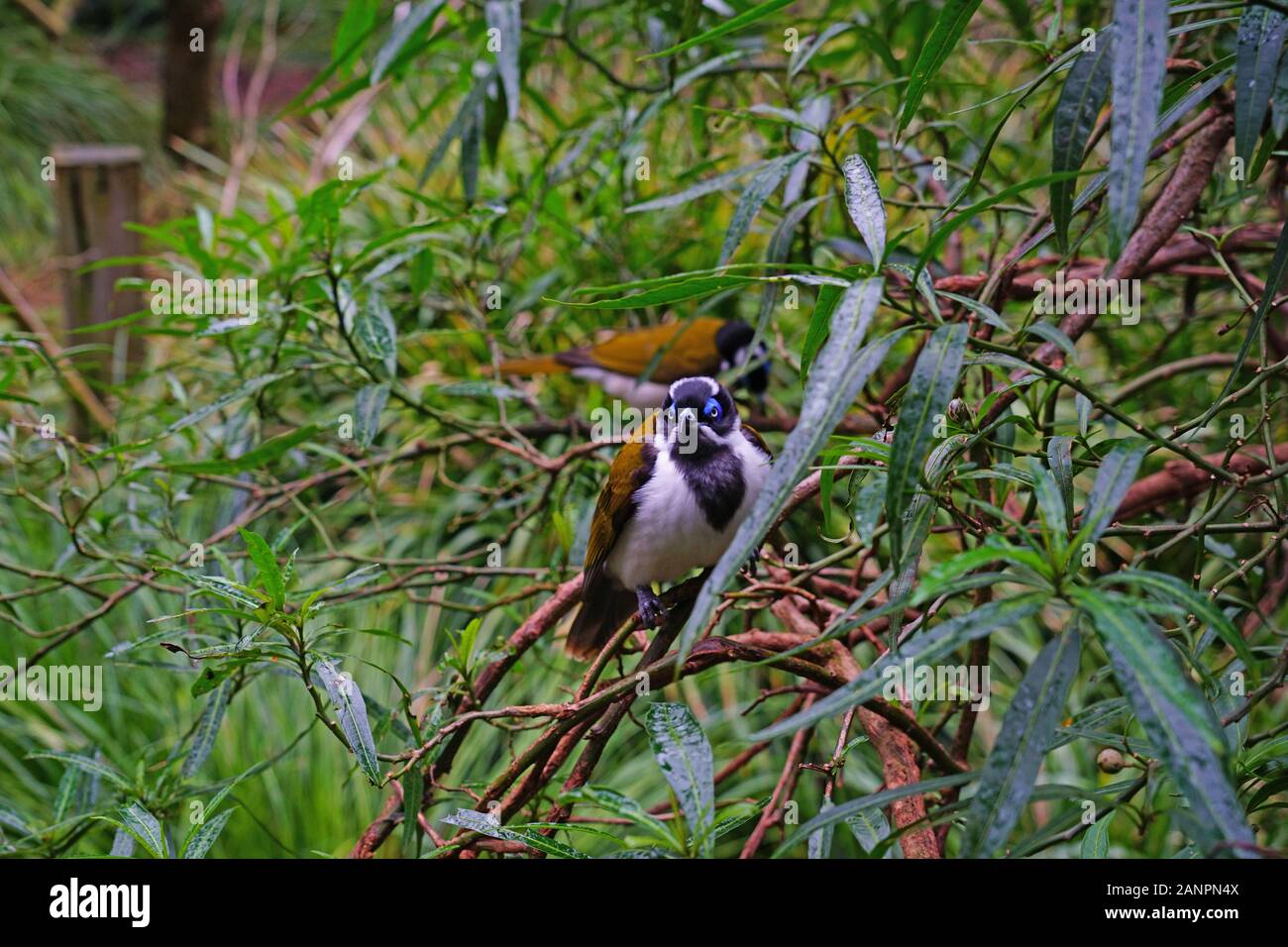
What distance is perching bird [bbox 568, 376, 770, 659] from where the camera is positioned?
1505 millimetres

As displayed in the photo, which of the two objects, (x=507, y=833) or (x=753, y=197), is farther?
(x=753, y=197)

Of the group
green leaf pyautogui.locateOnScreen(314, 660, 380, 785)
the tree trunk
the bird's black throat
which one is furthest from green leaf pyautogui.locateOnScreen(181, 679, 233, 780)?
the tree trunk

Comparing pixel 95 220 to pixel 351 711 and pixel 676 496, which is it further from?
pixel 351 711

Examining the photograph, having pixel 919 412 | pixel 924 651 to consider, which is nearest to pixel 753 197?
pixel 919 412

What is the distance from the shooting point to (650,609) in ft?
4.93

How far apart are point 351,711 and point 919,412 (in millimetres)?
629

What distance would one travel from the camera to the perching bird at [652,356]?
10.3ft

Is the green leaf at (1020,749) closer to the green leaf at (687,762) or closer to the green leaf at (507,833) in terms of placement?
the green leaf at (687,762)

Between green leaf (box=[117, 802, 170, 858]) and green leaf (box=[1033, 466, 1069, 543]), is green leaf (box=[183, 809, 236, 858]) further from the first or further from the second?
green leaf (box=[1033, 466, 1069, 543])

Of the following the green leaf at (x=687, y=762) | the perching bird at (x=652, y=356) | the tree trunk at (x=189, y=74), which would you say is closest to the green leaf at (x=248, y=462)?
the green leaf at (x=687, y=762)

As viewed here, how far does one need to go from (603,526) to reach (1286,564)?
1114mm

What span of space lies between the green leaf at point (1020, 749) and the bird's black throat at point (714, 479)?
0.79 m

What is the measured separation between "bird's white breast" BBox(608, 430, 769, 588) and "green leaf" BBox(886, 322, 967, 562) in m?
0.75
